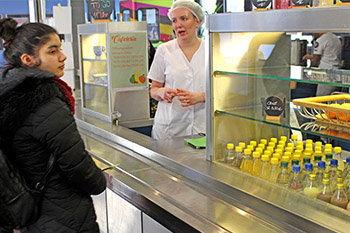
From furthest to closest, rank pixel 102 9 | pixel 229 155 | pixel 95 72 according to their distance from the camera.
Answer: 1. pixel 95 72
2. pixel 102 9
3. pixel 229 155

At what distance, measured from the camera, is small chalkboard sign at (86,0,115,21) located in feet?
12.7

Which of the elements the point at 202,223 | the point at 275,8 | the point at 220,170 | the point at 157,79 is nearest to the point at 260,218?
the point at 202,223

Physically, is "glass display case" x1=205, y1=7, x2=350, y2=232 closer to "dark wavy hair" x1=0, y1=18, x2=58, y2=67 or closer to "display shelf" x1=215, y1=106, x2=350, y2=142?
"display shelf" x1=215, y1=106, x2=350, y2=142

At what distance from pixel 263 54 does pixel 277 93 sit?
0.21m

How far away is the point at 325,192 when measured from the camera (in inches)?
72.1

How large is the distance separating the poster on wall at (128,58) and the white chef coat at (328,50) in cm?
218

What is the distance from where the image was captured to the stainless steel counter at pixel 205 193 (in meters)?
1.76

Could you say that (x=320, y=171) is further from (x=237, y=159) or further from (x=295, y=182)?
(x=237, y=159)

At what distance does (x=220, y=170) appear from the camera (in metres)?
2.30

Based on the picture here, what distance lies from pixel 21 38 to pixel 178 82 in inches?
64.4

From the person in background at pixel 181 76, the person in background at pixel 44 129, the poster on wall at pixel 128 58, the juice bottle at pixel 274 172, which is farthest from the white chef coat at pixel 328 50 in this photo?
the poster on wall at pixel 128 58

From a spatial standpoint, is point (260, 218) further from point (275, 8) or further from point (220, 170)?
point (275, 8)

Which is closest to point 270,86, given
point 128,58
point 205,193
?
point 205,193

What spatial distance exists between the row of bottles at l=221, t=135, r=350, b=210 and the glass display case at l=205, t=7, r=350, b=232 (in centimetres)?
4
